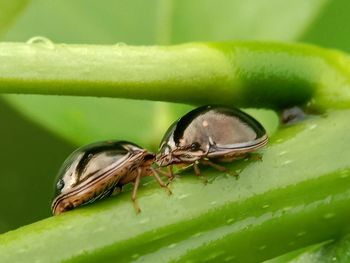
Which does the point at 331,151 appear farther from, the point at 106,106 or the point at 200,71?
the point at 106,106

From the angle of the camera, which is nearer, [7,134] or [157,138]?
[157,138]

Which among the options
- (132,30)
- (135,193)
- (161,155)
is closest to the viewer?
(135,193)

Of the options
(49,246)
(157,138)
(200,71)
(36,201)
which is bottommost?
(49,246)

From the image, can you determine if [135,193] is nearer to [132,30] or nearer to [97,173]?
[97,173]

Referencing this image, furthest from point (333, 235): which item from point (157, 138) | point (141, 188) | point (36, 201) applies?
point (36, 201)

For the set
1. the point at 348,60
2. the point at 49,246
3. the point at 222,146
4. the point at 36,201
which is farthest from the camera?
the point at 36,201

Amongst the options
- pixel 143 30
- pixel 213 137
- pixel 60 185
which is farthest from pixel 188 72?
pixel 143 30

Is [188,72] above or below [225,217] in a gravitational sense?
above
